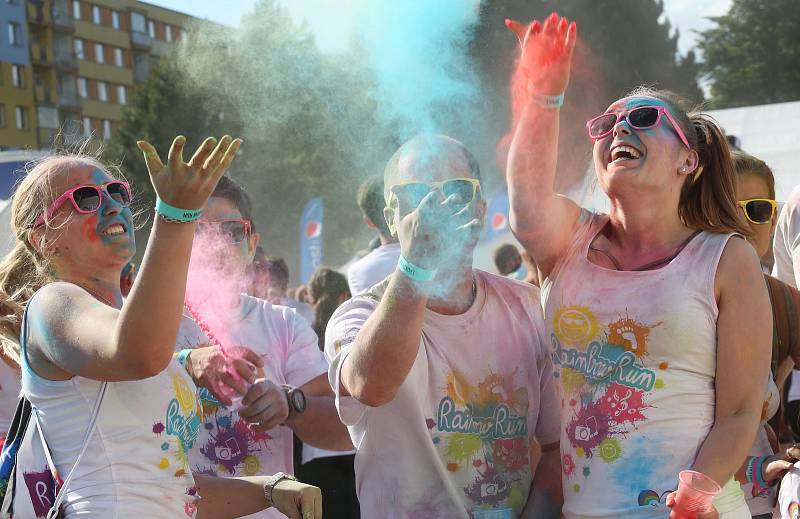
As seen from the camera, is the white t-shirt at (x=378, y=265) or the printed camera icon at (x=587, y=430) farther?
the white t-shirt at (x=378, y=265)

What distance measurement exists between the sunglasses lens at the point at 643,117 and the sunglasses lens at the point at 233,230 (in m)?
1.56

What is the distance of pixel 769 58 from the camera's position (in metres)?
25.1

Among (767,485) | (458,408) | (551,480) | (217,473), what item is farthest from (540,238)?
(217,473)

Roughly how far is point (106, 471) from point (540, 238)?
1288 millimetres

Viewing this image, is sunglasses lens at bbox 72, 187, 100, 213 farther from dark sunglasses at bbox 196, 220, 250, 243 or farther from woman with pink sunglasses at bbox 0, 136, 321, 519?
dark sunglasses at bbox 196, 220, 250, 243

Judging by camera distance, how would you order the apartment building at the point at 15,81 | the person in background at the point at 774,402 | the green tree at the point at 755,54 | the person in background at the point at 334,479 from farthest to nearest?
the apartment building at the point at 15,81 < the green tree at the point at 755,54 < the person in background at the point at 334,479 < the person in background at the point at 774,402

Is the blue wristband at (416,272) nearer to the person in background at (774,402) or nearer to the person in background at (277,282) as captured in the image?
the person in background at (774,402)

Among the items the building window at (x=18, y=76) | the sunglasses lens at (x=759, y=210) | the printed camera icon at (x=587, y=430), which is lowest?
the printed camera icon at (x=587, y=430)

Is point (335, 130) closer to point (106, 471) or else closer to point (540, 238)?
point (540, 238)

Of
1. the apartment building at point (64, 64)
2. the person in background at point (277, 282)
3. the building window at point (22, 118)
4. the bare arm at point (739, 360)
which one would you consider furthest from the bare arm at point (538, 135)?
the building window at point (22, 118)

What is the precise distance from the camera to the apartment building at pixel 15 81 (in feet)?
141

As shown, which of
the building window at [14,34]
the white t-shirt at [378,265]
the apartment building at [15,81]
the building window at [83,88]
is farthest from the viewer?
the building window at [83,88]

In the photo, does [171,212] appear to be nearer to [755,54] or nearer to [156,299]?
[156,299]

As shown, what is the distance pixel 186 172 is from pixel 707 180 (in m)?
1.48
